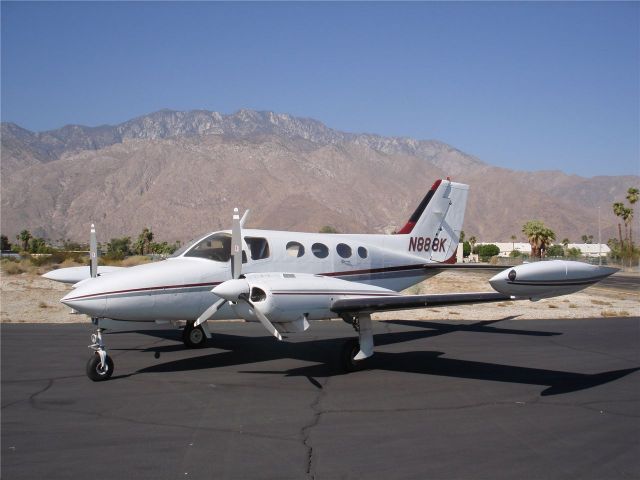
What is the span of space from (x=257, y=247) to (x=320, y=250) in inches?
70.0

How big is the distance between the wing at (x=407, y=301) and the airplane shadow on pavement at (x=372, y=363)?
56.2 inches

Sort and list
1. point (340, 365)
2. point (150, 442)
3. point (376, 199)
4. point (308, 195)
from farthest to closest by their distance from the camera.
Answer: point (376, 199), point (308, 195), point (340, 365), point (150, 442)

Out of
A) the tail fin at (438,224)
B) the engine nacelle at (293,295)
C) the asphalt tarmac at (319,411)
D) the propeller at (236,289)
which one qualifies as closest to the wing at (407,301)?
the engine nacelle at (293,295)

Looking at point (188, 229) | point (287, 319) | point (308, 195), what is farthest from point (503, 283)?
point (308, 195)

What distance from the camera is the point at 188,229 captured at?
146500mm

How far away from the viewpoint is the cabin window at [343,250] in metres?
14.8

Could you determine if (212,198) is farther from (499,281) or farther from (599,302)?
(499,281)

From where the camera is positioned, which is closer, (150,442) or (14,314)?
(150,442)

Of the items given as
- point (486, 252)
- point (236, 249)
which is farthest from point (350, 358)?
point (486, 252)

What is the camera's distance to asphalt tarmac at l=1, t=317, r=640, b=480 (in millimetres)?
6863

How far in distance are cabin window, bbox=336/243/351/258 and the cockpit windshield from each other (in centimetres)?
302

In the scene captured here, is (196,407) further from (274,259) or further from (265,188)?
(265,188)

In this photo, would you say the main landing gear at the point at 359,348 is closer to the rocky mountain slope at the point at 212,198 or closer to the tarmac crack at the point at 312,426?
the tarmac crack at the point at 312,426

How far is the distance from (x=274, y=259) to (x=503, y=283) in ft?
17.3
